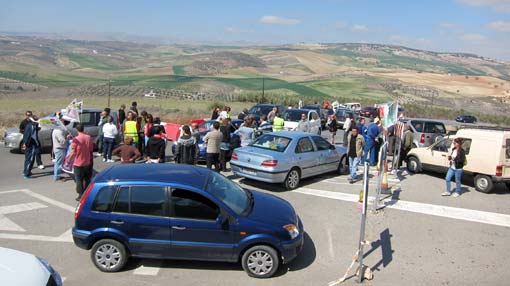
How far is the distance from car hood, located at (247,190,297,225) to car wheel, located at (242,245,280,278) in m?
0.42

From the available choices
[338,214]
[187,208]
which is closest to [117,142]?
[338,214]

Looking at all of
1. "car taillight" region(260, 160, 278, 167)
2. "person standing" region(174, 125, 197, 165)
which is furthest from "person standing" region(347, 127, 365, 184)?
"person standing" region(174, 125, 197, 165)

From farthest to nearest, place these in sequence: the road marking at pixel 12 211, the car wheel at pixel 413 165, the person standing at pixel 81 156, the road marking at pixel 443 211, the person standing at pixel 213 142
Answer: the car wheel at pixel 413 165
the person standing at pixel 213 142
the road marking at pixel 443 211
the person standing at pixel 81 156
the road marking at pixel 12 211

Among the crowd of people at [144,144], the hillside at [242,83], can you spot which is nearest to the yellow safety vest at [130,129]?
the crowd of people at [144,144]

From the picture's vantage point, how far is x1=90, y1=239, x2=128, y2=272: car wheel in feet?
20.7

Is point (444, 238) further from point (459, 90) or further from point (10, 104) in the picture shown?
point (459, 90)

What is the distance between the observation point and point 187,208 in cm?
626

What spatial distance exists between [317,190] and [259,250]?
18.2ft

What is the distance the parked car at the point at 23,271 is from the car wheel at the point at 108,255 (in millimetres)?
1225

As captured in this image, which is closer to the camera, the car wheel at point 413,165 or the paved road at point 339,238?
the paved road at point 339,238

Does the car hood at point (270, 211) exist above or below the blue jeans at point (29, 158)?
above

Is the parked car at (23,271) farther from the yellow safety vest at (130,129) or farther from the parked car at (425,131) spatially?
the parked car at (425,131)

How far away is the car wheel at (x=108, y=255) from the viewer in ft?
20.7

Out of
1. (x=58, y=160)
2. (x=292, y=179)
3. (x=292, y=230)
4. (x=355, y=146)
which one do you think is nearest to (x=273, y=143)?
(x=292, y=179)
